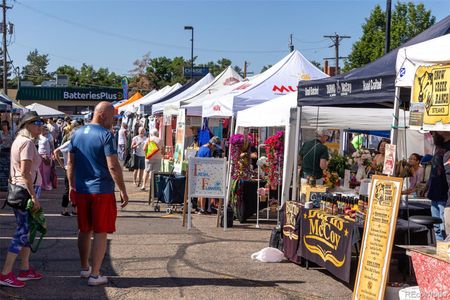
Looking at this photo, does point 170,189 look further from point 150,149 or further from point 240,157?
point 150,149

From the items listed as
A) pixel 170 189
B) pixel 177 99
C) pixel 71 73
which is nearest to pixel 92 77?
pixel 71 73

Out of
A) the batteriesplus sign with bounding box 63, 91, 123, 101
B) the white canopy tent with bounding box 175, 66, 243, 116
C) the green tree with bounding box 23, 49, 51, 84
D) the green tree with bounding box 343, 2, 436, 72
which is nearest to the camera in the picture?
the white canopy tent with bounding box 175, 66, 243, 116

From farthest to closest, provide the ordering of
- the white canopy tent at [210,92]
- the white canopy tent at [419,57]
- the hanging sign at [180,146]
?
the white canopy tent at [210,92]
the hanging sign at [180,146]
the white canopy tent at [419,57]

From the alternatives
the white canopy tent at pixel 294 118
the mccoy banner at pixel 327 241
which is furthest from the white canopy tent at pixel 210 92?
the mccoy banner at pixel 327 241

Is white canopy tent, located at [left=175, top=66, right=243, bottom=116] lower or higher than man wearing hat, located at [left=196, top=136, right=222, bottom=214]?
higher

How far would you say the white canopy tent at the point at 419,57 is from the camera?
586 cm

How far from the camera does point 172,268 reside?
8211 mm

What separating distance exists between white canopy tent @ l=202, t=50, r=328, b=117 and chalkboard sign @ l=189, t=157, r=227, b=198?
2.77 metres

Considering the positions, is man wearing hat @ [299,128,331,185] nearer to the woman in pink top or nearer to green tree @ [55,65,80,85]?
the woman in pink top

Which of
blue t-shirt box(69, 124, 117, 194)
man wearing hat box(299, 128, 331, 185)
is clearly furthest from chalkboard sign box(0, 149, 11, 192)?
blue t-shirt box(69, 124, 117, 194)

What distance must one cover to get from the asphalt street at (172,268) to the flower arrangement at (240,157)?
1.14 meters

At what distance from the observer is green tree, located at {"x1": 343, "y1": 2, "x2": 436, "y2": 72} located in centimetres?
4053

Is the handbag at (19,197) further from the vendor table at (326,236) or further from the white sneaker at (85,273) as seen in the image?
the vendor table at (326,236)

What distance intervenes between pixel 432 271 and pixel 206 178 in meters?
6.25
